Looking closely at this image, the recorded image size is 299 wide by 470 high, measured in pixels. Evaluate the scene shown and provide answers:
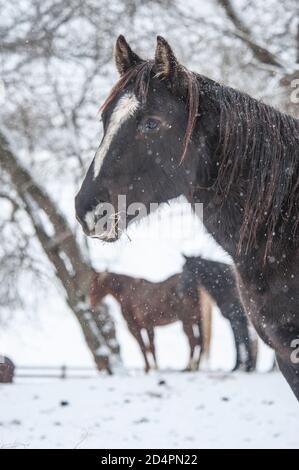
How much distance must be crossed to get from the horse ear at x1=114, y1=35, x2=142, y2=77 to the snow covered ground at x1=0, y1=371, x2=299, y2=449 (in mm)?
2818

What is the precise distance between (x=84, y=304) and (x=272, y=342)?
9875mm

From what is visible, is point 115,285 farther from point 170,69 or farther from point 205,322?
point 170,69

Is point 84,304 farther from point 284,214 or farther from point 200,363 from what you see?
point 284,214

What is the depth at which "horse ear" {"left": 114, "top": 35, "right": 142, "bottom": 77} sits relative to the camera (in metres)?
2.99

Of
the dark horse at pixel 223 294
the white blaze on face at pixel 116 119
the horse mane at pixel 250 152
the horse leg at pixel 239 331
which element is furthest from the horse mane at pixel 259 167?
the horse leg at pixel 239 331

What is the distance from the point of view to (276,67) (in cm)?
843

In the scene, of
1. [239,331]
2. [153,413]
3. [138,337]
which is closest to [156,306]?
[138,337]

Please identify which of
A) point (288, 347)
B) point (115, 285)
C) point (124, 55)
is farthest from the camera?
point (115, 285)

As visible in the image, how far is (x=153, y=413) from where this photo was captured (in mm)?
6766

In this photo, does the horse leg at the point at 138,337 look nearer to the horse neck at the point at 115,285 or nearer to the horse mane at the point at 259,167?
the horse neck at the point at 115,285

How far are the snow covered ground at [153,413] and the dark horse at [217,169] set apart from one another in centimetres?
233

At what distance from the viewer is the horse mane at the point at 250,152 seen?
107 inches

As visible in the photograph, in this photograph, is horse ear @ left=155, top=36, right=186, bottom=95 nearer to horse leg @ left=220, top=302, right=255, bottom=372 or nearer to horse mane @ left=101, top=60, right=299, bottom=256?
horse mane @ left=101, top=60, right=299, bottom=256

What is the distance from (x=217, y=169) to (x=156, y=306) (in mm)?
9517
